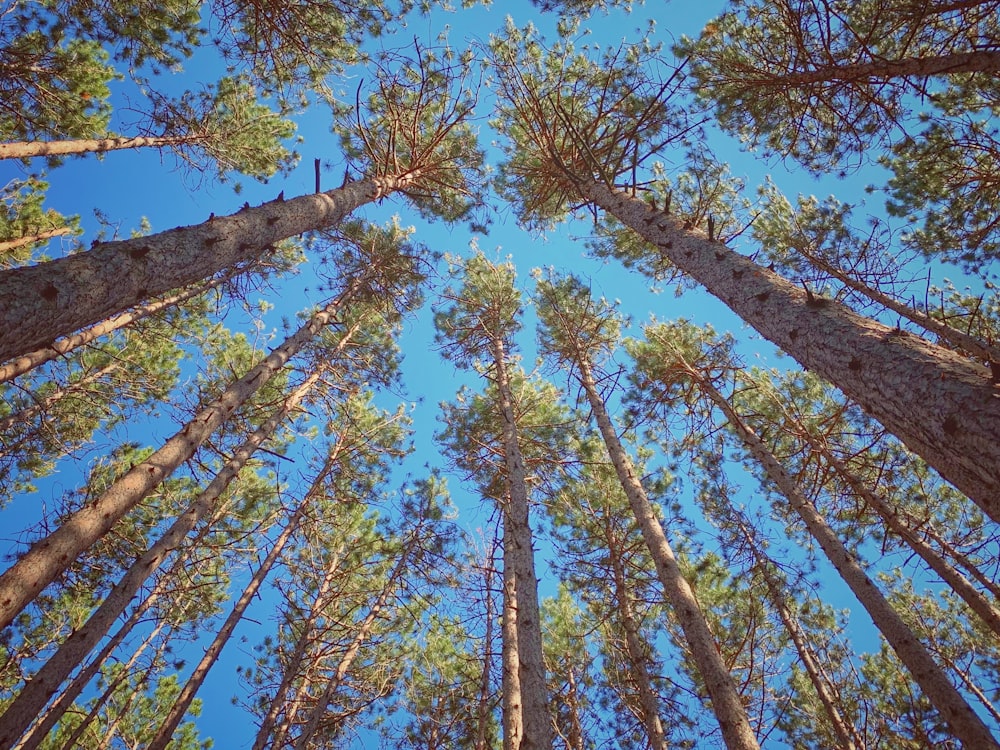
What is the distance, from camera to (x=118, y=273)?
3.09m

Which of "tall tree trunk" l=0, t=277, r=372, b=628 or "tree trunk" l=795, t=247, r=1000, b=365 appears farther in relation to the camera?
"tree trunk" l=795, t=247, r=1000, b=365

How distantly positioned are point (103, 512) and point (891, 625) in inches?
343

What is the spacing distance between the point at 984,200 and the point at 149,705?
1859cm

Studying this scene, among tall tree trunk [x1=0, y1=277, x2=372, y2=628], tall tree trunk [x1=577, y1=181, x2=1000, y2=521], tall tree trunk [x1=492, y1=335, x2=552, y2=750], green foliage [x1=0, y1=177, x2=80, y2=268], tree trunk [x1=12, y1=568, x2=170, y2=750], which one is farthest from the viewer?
green foliage [x1=0, y1=177, x2=80, y2=268]

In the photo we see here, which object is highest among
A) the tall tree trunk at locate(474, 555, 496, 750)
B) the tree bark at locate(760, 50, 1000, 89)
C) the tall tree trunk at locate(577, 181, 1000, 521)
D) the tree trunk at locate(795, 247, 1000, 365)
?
the tree trunk at locate(795, 247, 1000, 365)

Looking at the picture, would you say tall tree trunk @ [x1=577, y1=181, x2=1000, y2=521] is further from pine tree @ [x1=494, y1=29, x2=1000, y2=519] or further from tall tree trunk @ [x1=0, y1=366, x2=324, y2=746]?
tall tree trunk @ [x1=0, y1=366, x2=324, y2=746]

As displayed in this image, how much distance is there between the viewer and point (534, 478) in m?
8.38

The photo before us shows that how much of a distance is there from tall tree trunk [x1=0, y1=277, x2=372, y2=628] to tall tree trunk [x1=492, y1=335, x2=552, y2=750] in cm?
406

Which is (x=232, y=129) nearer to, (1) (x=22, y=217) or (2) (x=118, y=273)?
(1) (x=22, y=217)

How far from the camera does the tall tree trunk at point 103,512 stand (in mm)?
4023

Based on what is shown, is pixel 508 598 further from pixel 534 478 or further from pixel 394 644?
pixel 394 644

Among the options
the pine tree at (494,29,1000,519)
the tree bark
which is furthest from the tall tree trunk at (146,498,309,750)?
the tree bark

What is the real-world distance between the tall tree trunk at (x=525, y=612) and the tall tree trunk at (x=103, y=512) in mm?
4061

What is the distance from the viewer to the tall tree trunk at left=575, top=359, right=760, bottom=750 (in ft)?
14.3
